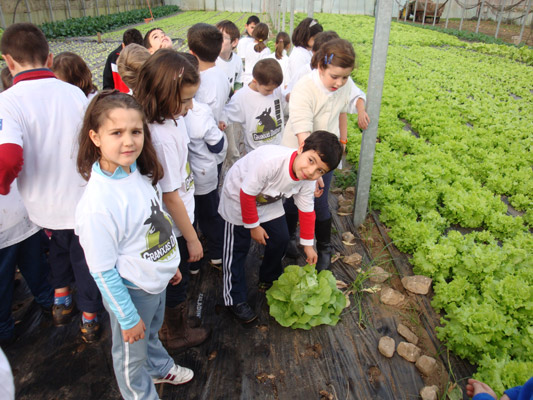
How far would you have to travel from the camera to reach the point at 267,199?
272cm

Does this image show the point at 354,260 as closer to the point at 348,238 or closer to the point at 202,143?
the point at 348,238

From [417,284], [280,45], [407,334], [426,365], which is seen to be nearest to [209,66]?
[417,284]

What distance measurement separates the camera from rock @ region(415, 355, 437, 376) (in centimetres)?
254

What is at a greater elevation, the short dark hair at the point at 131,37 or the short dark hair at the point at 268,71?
the short dark hair at the point at 131,37

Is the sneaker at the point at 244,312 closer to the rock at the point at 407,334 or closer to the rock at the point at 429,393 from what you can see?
the rock at the point at 407,334

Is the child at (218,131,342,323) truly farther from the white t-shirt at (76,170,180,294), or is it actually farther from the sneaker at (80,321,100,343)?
the sneaker at (80,321,100,343)

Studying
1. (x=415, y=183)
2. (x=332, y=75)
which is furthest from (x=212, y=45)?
(x=415, y=183)

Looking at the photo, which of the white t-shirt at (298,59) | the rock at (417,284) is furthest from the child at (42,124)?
the white t-shirt at (298,59)

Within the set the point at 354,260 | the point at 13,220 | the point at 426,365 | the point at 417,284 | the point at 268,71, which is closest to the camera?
the point at 13,220

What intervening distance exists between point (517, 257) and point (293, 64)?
3.29m

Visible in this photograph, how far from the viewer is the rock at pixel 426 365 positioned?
254 centimetres

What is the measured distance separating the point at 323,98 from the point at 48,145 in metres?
2.04

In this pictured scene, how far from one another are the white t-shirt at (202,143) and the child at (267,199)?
7.0 inches

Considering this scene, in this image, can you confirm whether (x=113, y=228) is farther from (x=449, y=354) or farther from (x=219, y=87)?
(x=449, y=354)
